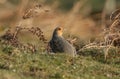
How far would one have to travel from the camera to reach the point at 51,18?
20406 millimetres

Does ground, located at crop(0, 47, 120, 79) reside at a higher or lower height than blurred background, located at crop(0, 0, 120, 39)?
lower

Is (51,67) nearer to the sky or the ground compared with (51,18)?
nearer to the ground

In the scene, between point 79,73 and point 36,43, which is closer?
point 79,73

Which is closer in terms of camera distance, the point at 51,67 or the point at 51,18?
the point at 51,67

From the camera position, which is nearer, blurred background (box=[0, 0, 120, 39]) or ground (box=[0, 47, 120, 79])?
ground (box=[0, 47, 120, 79])

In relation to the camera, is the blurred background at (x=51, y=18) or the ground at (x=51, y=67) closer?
the ground at (x=51, y=67)

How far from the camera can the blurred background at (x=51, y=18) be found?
16.6 meters

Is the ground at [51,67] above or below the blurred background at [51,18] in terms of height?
below

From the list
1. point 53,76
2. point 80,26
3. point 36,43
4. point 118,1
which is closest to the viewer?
point 53,76

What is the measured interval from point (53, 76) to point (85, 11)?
14.5 m

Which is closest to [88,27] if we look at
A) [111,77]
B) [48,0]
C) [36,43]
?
[48,0]

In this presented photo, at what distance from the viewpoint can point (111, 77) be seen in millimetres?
12477

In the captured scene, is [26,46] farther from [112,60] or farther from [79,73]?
[79,73]

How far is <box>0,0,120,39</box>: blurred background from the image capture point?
16650mm
